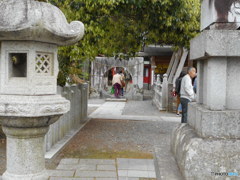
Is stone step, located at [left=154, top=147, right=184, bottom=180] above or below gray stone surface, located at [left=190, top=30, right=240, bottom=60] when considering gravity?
below

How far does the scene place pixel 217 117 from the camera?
3652 millimetres

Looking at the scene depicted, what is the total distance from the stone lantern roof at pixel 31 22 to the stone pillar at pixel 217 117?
1826mm

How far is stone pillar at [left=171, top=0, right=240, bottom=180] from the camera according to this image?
3.47m

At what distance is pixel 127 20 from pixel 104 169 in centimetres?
457

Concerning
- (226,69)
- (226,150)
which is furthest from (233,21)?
(226,150)

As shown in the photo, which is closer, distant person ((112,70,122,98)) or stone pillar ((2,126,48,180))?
stone pillar ((2,126,48,180))

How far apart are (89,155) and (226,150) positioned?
3241 millimetres

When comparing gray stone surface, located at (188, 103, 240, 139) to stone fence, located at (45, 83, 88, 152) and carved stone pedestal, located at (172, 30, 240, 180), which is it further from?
stone fence, located at (45, 83, 88, 152)

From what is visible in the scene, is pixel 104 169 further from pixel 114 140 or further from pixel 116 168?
pixel 114 140

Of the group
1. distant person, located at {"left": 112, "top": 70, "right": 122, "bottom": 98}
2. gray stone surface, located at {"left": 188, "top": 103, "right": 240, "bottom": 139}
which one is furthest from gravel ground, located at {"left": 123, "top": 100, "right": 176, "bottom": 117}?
gray stone surface, located at {"left": 188, "top": 103, "right": 240, "bottom": 139}

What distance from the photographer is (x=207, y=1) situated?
4.08 meters

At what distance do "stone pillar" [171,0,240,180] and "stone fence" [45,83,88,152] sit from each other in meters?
3.16

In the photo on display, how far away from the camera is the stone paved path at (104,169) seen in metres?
4.85

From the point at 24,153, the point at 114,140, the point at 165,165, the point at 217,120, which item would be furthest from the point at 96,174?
the point at 114,140
